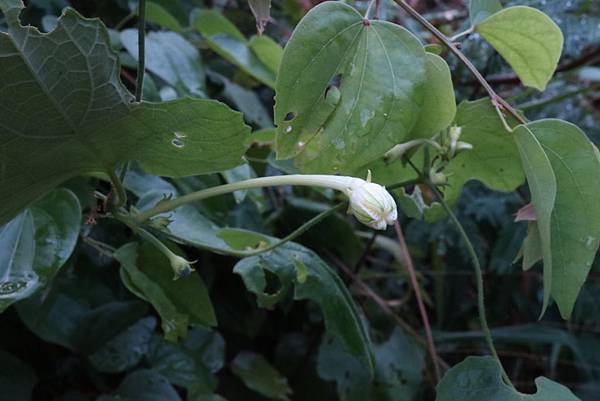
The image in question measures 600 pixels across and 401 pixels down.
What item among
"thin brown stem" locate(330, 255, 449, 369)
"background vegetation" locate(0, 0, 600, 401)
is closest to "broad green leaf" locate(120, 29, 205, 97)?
"background vegetation" locate(0, 0, 600, 401)

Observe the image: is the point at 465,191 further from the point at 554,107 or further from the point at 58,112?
the point at 58,112

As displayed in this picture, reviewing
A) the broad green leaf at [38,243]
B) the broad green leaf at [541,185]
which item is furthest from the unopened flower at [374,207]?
the broad green leaf at [38,243]

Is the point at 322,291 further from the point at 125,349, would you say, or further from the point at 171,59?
the point at 171,59

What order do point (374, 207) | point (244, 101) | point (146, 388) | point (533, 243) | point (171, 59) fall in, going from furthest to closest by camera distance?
1. point (244, 101)
2. point (171, 59)
3. point (146, 388)
4. point (533, 243)
5. point (374, 207)

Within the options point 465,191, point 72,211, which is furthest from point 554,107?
point 72,211

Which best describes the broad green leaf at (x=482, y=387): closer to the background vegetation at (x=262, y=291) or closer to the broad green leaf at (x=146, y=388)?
the background vegetation at (x=262, y=291)

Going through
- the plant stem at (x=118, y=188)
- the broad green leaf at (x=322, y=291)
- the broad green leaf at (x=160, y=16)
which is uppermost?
the plant stem at (x=118, y=188)

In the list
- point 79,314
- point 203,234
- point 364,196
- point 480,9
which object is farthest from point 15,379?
point 480,9

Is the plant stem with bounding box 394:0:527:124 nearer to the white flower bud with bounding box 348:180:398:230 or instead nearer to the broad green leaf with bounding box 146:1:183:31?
the white flower bud with bounding box 348:180:398:230
